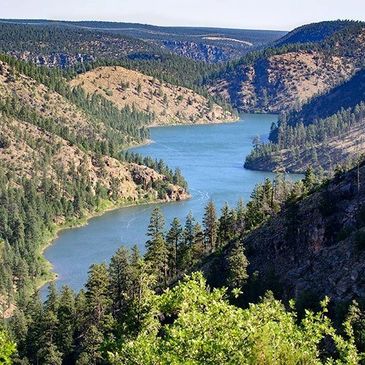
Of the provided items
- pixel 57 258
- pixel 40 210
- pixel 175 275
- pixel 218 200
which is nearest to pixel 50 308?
pixel 175 275

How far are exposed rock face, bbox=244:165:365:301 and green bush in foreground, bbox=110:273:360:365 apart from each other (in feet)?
135

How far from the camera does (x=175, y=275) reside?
10738cm

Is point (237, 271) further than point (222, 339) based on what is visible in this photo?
Yes

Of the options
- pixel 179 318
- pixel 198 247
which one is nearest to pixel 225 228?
pixel 198 247

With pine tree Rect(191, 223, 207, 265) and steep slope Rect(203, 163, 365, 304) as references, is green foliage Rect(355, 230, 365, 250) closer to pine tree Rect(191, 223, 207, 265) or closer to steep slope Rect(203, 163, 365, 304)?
steep slope Rect(203, 163, 365, 304)

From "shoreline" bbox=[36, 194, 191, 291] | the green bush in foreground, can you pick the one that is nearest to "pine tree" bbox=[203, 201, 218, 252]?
"shoreline" bbox=[36, 194, 191, 291]

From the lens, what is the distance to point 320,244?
81.9 metres

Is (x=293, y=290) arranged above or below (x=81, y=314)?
above

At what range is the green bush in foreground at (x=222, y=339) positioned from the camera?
22656 mm

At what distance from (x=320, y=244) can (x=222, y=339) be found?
6081 centimetres

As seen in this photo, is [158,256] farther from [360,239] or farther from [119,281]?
[360,239]

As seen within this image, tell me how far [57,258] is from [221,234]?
44.0 meters

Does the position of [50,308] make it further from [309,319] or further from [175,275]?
[309,319]

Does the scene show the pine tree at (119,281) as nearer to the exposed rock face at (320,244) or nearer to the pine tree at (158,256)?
the pine tree at (158,256)
